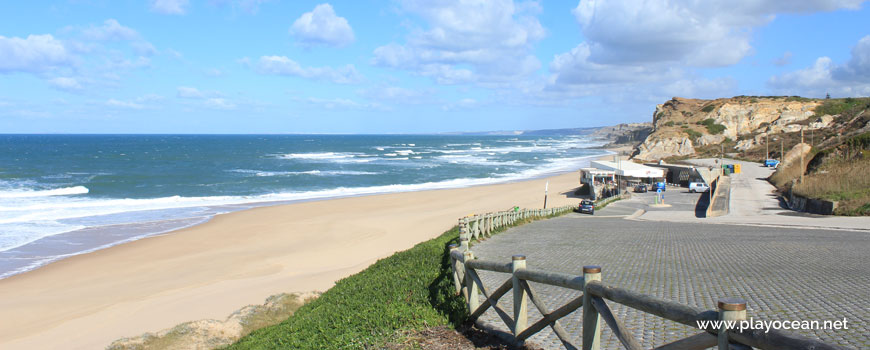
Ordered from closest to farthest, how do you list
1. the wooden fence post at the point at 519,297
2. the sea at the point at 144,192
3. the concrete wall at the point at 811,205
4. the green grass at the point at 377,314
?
the wooden fence post at the point at 519,297
the green grass at the point at 377,314
the concrete wall at the point at 811,205
the sea at the point at 144,192

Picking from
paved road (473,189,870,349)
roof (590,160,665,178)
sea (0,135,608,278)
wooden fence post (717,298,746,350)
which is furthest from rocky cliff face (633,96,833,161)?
wooden fence post (717,298,746,350)

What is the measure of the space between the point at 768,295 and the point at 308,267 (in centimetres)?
1673

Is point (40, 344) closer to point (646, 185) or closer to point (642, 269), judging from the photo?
point (642, 269)

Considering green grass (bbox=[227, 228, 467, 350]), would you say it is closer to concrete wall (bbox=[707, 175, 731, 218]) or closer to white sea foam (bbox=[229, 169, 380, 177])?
concrete wall (bbox=[707, 175, 731, 218])

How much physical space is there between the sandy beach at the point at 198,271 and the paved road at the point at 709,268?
301 inches

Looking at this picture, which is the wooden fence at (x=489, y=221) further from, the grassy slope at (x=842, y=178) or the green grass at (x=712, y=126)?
the green grass at (x=712, y=126)

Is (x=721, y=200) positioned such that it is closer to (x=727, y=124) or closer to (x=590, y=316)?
(x=590, y=316)

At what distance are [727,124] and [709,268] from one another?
103m

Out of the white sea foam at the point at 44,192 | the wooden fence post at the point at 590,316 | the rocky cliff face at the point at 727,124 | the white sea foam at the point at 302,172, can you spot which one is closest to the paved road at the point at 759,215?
the wooden fence post at the point at 590,316

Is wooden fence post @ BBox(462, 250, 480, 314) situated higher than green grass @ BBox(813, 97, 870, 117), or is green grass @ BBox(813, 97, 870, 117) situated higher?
green grass @ BBox(813, 97, 870, 117)

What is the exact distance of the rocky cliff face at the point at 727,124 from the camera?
90000 mm

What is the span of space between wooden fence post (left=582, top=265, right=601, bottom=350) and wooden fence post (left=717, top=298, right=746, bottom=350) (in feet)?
4.17

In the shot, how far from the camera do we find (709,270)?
10750 millimetres

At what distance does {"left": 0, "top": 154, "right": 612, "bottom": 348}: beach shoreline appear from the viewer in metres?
15.2
